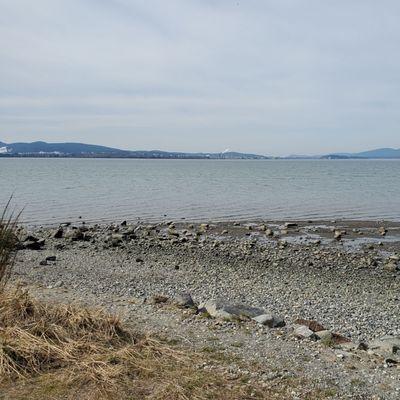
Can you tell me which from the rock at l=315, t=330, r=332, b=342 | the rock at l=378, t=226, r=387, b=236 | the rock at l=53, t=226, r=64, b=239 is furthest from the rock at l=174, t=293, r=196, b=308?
the rock at l=378, t=226, r=387, b=236

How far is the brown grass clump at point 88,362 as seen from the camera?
5.64m

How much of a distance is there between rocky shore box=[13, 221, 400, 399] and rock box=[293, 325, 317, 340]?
0.08 ft

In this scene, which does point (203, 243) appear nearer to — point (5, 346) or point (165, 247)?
point (165, 247)

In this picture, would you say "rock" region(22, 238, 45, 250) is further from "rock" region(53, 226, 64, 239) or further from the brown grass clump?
the brown grass clump

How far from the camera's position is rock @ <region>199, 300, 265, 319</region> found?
8896mm

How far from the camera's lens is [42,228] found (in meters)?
27.6

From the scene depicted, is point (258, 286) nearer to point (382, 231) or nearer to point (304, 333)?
point (304, 333)

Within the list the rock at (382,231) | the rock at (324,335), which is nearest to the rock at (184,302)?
the rock at (324,335)

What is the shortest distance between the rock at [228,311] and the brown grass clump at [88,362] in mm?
2043

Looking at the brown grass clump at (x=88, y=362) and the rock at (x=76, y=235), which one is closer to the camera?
the brown grass clump at (x=88, y=362)

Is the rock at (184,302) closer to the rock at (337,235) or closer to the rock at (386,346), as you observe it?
the rock at (386,346)

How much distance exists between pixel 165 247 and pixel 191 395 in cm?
1643

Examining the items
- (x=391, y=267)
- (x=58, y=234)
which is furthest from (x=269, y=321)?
(x=58, y=234)

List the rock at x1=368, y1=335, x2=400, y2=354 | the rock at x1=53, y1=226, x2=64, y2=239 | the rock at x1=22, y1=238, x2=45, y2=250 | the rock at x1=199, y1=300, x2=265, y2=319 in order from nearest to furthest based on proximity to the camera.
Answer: the rock at x1=368, y1=335, x2=400, y2=354, the rock at x1=199, y1=300, x2=265, y2=319, the rock at x1=22, y1=238, x2=45, y2=250, the rock at x1=53, y1=226, x2=64, y2=239
